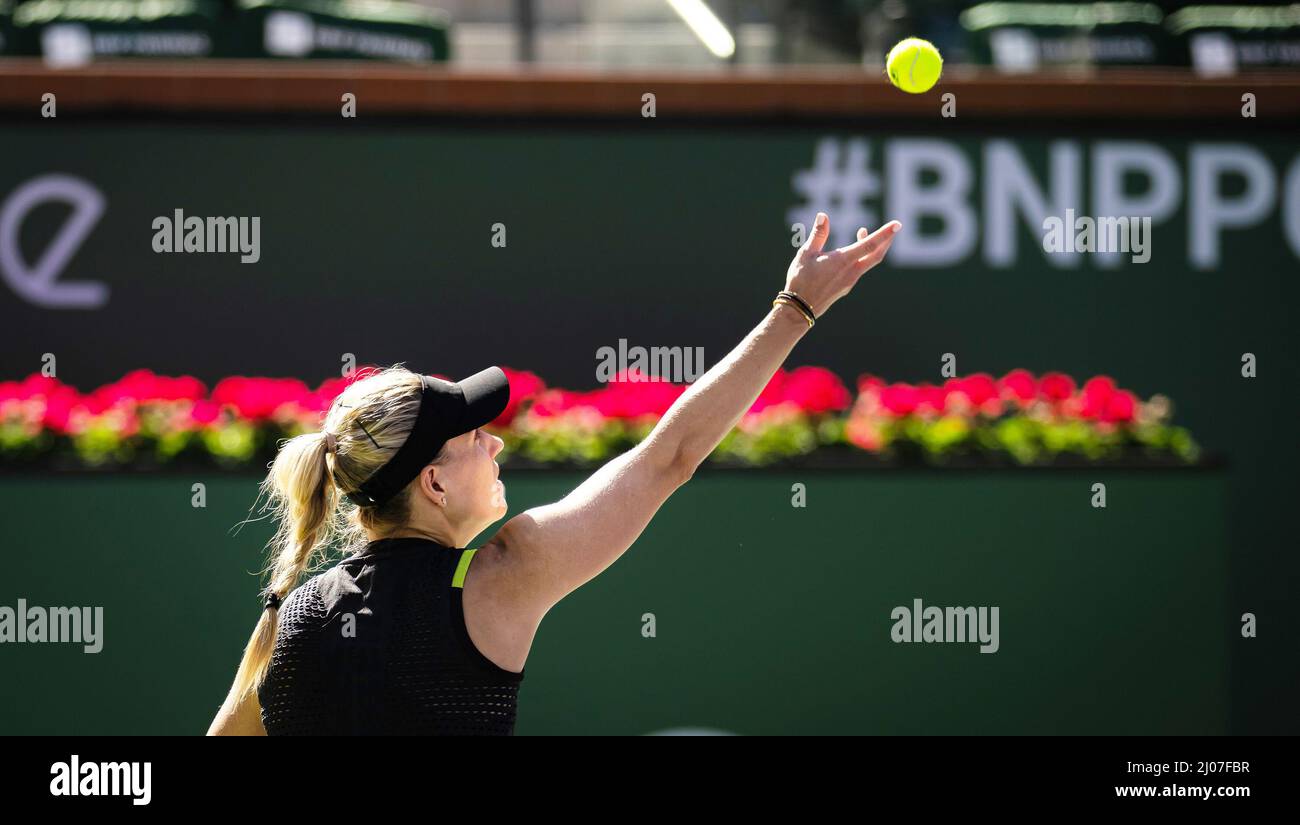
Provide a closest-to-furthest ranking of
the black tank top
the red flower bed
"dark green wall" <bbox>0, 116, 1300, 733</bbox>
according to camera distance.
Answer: the black tank top < the red flower bed < "dark green wall" <bbox>0, 116, 1300, 733</bbox>

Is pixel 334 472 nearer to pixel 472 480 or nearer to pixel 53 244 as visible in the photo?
pixel 472 480

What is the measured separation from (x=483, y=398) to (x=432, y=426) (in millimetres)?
119

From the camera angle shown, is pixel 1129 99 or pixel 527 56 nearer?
pixel 1129 99

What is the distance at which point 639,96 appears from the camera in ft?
27.1

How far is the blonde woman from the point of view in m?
2.38

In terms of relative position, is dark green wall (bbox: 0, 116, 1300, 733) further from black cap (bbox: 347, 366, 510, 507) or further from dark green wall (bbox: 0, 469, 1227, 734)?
Answer: black cap (bbox: 347, 366, 510, 507)

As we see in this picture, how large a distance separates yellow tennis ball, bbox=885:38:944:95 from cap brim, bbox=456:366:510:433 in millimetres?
1658

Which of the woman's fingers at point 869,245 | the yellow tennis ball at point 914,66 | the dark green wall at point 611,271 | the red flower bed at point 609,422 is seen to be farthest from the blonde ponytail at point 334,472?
the dark green wall at point 611,271

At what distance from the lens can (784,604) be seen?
602 cm

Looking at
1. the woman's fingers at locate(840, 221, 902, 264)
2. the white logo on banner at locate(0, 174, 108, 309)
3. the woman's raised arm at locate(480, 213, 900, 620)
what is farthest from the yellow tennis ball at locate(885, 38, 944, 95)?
the white logo on banner at locate(0, 174, 108, 309)
